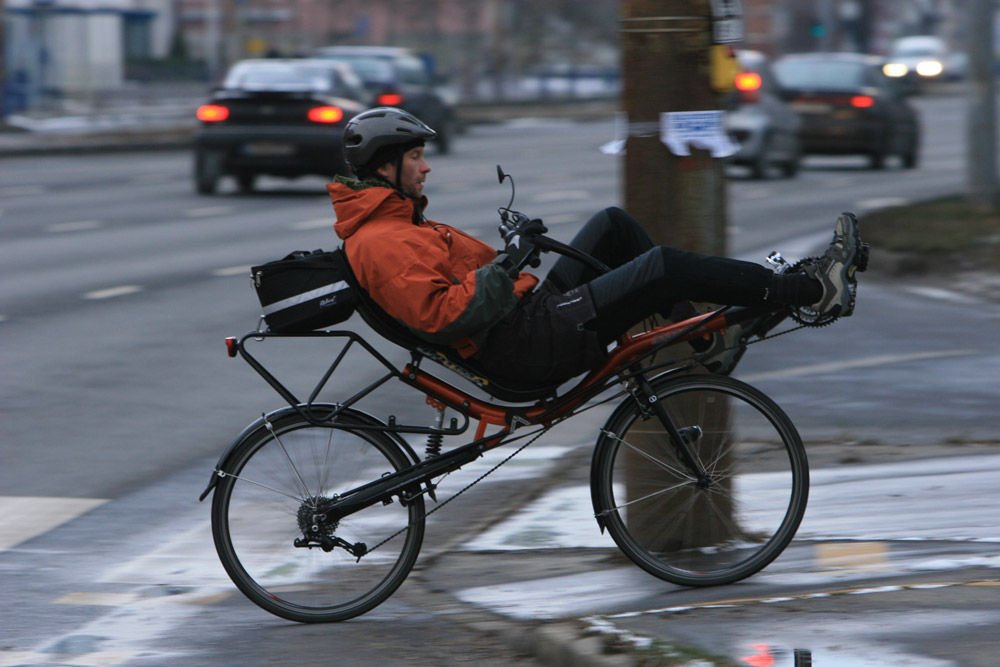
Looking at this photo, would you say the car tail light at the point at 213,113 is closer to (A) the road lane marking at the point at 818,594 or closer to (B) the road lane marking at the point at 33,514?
(B) the road lane marking at the point at 33,514

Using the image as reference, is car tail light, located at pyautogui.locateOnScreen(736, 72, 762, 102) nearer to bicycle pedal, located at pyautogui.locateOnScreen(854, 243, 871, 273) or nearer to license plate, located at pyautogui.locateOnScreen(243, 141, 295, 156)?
license plate, located at pyautogui.locateOnScreen(243, 141, 295, 156)

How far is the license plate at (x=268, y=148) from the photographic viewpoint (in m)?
21.6

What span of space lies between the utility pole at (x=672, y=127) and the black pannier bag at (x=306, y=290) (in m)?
1.10

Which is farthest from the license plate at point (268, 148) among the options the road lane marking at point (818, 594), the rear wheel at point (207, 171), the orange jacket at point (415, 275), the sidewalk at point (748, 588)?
the road lane marking at point (818, 594)

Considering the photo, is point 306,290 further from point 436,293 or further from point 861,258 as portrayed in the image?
point 861,258

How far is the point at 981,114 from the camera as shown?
58.5ft

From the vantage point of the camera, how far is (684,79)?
5.80 meters

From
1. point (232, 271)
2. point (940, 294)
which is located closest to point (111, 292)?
point (232, 271)

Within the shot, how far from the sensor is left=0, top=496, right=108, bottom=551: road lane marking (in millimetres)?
6660

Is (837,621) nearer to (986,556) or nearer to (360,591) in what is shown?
(986,556)

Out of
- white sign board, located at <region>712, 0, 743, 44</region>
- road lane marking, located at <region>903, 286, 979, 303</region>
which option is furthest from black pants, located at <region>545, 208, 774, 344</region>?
road lane marking, located at <region>903, 286, 979, 303</region>

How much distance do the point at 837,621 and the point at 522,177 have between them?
20785mm

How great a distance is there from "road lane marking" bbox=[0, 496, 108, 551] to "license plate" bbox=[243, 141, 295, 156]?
14.6 meters

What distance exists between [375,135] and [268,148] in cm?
1650
